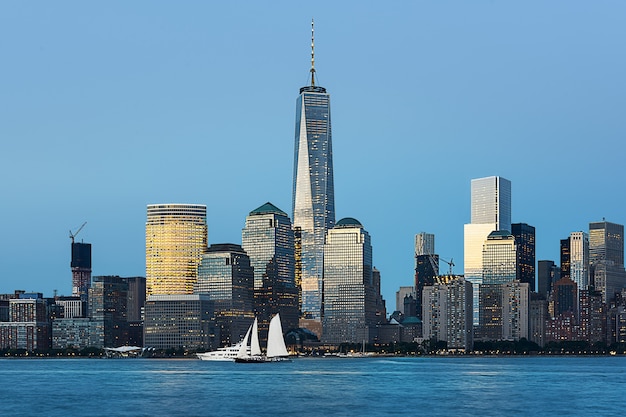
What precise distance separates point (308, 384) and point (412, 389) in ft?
60.7

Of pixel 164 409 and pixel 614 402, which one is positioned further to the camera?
pixel 614 402

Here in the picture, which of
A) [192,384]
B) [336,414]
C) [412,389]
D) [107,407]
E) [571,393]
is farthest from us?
[192,384]

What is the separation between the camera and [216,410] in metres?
133

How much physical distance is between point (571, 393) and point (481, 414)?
4061cm

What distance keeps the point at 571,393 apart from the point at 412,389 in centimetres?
2354

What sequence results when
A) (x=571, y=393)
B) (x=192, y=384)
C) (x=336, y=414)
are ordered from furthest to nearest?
(x=192, y=384) → (x=571, y=393) → (x=336, y=414)

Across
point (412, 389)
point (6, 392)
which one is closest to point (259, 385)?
point (412, 389)

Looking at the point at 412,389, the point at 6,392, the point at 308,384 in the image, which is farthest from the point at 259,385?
the point at 6,392

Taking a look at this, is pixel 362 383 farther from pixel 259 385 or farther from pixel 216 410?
pixel 216 410

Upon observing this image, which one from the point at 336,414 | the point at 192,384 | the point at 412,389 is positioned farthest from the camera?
the point at 192,384

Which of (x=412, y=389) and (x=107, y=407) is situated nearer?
(x=107, y=407)

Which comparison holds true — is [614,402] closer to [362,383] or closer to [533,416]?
[533,416]

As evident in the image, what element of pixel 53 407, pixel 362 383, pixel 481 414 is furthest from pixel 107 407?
pixel 362 383

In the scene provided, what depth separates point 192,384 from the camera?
7343 inches
